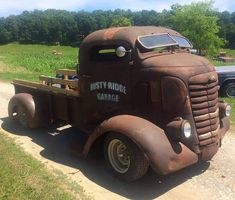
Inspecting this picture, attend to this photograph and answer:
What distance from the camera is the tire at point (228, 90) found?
14094 millimetres

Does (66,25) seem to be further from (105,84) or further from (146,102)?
(146,102)

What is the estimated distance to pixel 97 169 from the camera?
276 inches

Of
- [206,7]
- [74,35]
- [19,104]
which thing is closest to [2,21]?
[74,35]

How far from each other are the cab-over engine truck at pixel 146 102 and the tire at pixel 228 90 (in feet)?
22.6

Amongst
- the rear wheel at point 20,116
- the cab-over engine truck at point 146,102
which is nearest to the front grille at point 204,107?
the cab-over engine truck at point 146,102

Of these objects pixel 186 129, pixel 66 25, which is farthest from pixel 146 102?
pixel 66 25

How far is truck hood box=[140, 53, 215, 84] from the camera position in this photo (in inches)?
247

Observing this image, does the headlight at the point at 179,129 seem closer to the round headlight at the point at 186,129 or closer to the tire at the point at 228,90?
the round headlight at the point at 186,129

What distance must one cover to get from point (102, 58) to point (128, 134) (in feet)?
Result: 6.68

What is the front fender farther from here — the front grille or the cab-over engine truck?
the front grille

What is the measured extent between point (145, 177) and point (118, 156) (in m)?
0.58

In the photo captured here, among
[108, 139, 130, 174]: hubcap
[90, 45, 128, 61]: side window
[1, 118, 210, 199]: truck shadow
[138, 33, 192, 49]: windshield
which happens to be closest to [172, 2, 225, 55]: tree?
[1, 118, 210, 199]: truck shadow

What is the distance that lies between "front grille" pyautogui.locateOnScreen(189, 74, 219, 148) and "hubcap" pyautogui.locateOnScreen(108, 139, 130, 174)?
1218 millimetres

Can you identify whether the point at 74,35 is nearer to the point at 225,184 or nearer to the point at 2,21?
the point at 2,21
